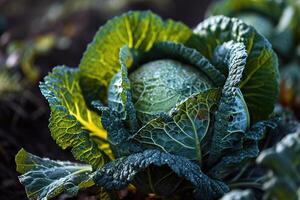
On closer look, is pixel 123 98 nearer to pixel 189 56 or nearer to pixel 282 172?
pixel 189 56

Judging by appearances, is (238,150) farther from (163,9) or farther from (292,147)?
(163,9)

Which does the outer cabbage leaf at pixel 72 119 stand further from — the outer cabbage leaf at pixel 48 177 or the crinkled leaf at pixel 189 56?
the crinkled leaf at pixel 189 56

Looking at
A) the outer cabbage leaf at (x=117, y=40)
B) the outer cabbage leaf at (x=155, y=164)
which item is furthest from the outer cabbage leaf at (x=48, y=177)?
the outer cabbage leaf at (x=117, y=40)

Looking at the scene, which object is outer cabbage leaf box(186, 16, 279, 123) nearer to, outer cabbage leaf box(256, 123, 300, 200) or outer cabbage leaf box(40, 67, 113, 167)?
outer cabbage leaf box(40, 67, 113, 167)

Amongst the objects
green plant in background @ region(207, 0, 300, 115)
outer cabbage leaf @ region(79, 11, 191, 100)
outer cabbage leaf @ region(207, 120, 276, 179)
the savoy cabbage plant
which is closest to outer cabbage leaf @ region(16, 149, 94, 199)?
the savoy cabbage plant

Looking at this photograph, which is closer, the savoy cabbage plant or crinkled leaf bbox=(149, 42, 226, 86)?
the savoy cabbage plant

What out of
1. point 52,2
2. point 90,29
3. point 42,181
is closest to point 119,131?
point 42,181

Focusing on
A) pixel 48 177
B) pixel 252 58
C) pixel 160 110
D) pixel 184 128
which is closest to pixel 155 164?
pixel 184 128
